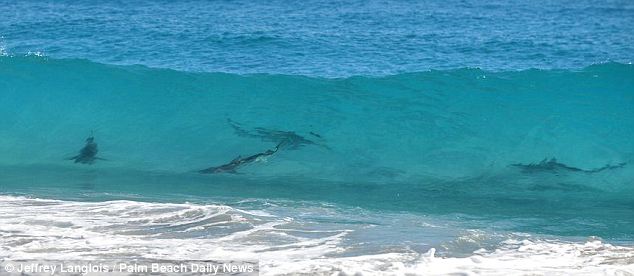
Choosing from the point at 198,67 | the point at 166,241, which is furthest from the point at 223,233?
the point at 198,67

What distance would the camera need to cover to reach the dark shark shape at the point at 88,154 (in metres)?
12.1

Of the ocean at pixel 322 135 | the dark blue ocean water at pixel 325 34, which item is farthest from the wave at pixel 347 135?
the dark blue ocean water at pixel 325 34

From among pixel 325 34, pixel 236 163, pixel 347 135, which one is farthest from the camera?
pixel 325 34

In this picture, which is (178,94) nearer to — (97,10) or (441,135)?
(441,135)

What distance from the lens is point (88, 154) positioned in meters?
12.4

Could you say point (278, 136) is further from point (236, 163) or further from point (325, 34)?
point (325, 34)

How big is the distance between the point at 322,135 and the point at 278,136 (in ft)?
2.03

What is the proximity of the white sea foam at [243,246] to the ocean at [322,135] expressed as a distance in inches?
1.2

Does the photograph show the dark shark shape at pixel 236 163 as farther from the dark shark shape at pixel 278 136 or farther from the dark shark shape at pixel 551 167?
the dark shark shape at pixel 551 167

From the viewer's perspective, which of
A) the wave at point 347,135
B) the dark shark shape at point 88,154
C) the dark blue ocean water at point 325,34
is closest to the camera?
the wave at point 347,135

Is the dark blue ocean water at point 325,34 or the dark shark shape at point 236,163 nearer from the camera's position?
the dark shark shape at point 236,163

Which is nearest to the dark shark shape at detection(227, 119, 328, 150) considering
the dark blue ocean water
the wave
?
the wave

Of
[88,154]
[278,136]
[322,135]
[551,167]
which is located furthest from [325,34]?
[551,167]

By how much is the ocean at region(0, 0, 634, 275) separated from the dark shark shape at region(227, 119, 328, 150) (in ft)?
0.16
